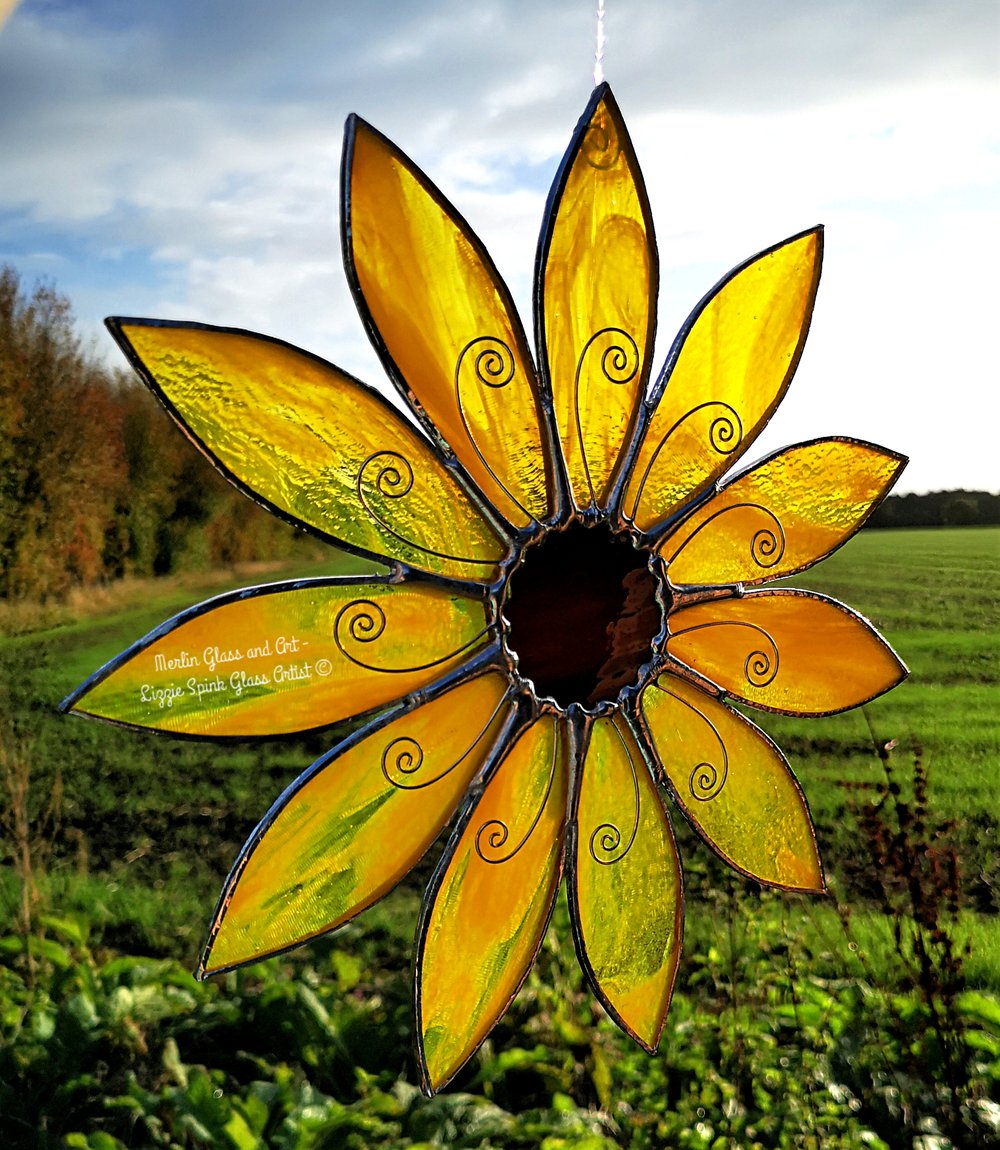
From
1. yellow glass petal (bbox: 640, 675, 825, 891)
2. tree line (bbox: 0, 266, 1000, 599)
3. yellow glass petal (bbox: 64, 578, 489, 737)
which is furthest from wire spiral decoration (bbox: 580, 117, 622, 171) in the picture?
tree line (bbox: 0, 266, 1000, 599)

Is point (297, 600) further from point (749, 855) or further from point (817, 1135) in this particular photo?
point (817, 1135)

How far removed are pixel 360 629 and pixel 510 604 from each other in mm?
220

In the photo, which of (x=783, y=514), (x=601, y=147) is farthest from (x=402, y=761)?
(x=601, y=147)

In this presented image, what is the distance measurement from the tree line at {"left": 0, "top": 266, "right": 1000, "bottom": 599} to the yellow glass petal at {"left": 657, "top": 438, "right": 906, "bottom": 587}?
2.32 m

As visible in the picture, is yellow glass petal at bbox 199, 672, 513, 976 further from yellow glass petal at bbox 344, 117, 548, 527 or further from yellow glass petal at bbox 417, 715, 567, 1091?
yellow glass petal at bbox 344, 117, 548, 527

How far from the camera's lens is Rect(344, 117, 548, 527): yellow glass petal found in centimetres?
136

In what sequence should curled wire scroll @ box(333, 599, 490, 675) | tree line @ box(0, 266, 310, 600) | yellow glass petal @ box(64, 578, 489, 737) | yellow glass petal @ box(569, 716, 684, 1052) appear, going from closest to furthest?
yellow glass petal @ box(64, 578, 489, 737) → curled wire scroll @ box(333, 599, 490, 675) → yellow glass petal @ box(569, 716, 684, 1052) → tree line @ box(0, 266, 310, 600)

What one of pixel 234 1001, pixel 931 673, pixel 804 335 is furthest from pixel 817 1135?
pixel 931 673

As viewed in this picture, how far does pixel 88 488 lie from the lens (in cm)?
380

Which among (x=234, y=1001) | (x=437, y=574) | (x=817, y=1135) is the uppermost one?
(x=437, y=574)

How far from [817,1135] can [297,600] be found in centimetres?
140

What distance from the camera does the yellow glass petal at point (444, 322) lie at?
1364 millimetres

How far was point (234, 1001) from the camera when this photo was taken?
2137mm

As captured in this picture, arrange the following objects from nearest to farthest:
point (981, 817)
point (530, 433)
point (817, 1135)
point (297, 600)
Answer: point (297, 600)
point (530, 433)
point (817, 1135)
point (981, 817)
